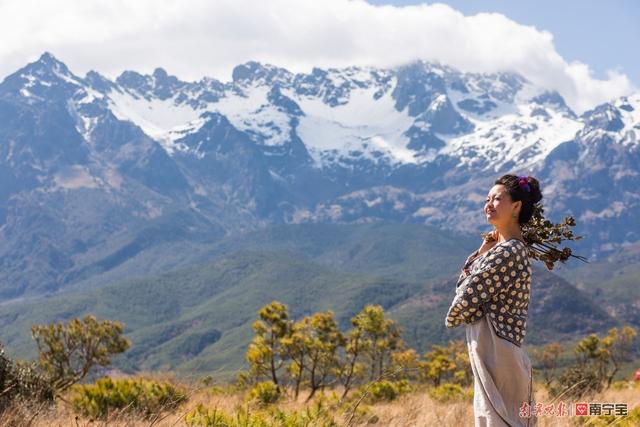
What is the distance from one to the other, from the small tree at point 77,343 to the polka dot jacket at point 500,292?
22111 mm

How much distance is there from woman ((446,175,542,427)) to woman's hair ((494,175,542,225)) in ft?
1.09

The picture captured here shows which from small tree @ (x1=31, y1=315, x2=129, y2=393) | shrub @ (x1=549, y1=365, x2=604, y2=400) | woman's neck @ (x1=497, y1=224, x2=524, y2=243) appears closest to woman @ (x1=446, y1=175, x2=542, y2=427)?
woman's neck @ (x1=497, y1=224, x2=524, y2=243)

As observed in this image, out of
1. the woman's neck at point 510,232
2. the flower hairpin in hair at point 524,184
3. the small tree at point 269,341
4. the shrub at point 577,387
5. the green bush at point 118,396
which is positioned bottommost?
the shrub at point 577,387

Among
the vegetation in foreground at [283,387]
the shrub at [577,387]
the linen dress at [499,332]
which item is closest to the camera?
the linen dress at [499,332]

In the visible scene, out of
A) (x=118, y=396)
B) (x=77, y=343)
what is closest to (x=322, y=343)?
(x=77, y=343)

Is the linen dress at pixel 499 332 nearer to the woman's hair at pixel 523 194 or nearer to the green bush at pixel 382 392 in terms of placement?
the woman's hair at pixel 523 194

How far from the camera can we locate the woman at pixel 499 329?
7.34 meters

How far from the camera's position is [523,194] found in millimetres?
7777

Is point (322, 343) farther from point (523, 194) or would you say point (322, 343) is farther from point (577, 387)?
point (523, 194)

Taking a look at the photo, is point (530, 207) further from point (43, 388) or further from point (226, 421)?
point (43, 388)

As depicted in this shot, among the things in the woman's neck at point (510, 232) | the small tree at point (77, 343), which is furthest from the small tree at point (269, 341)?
the woman's neck at point (510, 232)

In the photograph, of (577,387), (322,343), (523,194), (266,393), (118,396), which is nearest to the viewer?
(523,194)

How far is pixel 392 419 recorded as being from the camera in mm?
10586

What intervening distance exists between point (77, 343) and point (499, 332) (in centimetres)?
2398
